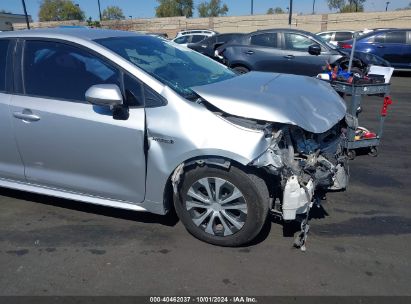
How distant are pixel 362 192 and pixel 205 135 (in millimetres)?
2188

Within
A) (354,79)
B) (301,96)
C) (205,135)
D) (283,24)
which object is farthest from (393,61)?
(283,24)

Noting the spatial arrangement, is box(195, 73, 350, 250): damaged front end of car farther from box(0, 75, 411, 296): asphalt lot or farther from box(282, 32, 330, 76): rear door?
box(282, 32, 330, 76): rear door

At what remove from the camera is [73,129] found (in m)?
3.12

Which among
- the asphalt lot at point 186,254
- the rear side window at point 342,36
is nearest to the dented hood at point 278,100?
the asphalt lot at point 186,254

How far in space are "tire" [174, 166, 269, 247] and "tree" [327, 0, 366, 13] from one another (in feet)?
272

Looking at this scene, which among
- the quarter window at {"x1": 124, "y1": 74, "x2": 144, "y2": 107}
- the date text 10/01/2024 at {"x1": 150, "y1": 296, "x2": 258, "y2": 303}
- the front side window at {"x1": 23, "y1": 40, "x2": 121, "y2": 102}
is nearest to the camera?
the date text 10/01/2024 at {"x1": 150, "y1": 296, "x2": 258, "y2": 303}

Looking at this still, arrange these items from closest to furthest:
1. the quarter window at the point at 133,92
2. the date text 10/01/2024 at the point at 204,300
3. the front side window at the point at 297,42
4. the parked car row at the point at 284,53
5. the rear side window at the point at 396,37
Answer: the date text 10/01/2024 at the point at 204,300, the quarter window at the point at 133,92, the parked car row at the point at 284,53, the front side window at the point at 297,42, the rear side window at the point at 396,37

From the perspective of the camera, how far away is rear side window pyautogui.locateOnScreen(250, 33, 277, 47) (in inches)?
421

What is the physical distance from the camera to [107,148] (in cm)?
305

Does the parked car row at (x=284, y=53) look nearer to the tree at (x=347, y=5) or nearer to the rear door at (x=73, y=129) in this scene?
the rear door at (x=73, y=129)

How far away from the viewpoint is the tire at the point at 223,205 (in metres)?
2.80

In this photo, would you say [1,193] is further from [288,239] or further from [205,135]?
[288,239]

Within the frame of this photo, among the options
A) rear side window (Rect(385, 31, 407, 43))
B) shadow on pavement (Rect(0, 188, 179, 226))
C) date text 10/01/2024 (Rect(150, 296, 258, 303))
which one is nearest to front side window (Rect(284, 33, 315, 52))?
rear side window (Rect(385, 31, 407, 43))

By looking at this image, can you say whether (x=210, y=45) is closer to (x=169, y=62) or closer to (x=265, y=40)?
(x=265, y=40)
